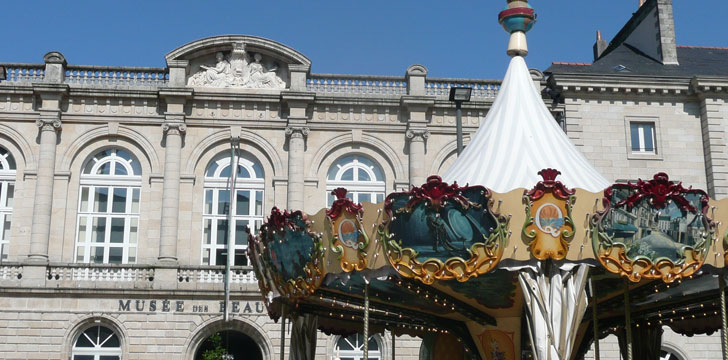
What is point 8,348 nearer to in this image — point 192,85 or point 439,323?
point 192,85

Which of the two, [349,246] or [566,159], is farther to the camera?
[566,159]

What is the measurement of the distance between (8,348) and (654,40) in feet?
74.0

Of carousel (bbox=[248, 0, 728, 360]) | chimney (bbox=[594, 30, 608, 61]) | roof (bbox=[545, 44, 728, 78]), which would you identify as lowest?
carousel (bbox=[248, 0, 728, 360])

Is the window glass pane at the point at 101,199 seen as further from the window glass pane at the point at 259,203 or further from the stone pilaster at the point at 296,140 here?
the stone pilaster at the point at 296,140

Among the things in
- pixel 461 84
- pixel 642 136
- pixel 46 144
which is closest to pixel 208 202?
pixel 46 144

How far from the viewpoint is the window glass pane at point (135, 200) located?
100.0 ft

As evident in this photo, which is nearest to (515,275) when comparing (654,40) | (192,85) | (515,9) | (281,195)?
(515,9)

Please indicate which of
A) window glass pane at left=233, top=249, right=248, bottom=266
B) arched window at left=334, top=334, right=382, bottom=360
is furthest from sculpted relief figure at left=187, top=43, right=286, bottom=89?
arched window at left=334, top=334, right=382, bottom=360

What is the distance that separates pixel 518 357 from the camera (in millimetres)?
17969

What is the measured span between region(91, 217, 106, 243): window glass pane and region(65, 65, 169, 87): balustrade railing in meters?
4.20

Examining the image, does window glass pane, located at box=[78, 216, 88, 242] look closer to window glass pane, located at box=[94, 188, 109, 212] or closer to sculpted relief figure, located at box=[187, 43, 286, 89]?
window glass pane, located at box=[94, 188, 109, 212]

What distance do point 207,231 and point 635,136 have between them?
A: 1356 centimetres

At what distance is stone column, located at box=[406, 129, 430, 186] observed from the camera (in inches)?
1229

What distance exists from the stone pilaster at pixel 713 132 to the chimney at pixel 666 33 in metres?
2.38
